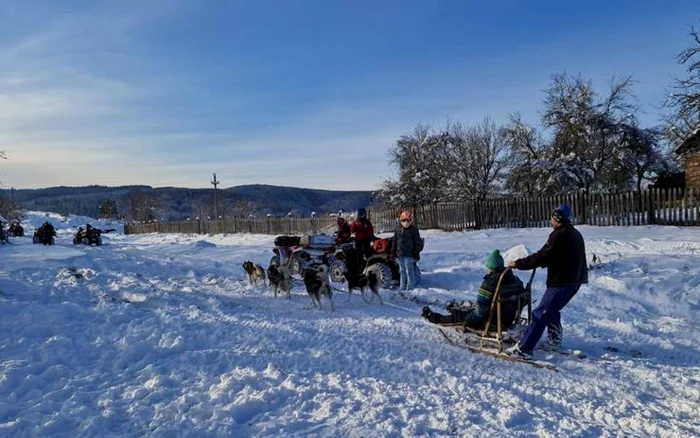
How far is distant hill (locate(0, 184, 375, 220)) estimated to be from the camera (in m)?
91.1

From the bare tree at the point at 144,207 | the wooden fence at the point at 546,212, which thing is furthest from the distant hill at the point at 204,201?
the wooden fence at the point at 546,212

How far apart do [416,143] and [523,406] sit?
103 ft

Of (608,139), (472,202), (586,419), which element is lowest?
(586,419)

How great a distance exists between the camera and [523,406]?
4.76m

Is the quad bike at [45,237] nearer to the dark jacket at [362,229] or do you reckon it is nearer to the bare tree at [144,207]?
the dark jacket at [362,229]

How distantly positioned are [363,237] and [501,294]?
615 centimetres

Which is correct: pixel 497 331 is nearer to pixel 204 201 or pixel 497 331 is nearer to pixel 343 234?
pixel 343 234

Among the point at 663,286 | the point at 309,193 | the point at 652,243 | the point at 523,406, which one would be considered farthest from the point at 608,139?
the point at 309,193

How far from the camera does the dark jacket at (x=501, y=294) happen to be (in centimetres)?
657

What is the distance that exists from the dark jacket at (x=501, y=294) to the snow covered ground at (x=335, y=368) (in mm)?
548

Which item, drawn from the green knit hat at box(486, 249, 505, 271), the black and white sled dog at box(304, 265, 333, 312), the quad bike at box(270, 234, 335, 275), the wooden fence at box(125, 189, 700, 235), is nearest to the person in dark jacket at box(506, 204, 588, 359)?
the green knit hat at box(486, 249, 505, 271)

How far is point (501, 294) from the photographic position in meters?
6.51

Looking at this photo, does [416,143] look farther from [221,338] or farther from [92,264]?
[221,338]

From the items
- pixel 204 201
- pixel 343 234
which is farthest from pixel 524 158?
pixel 204 201
